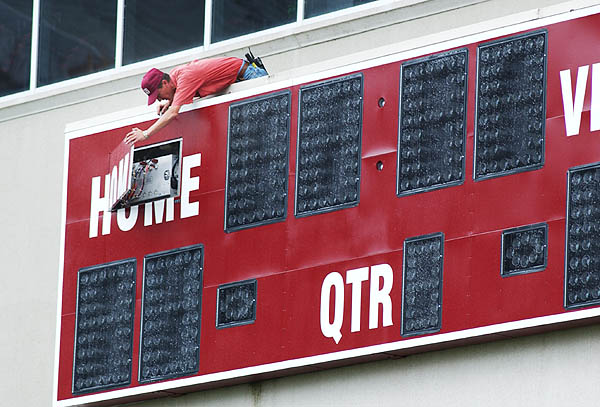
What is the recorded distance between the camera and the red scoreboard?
11.1 m

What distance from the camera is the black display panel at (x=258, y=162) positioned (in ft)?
40.5

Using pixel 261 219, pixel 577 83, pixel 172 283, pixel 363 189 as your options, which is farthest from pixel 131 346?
pixel 577 83

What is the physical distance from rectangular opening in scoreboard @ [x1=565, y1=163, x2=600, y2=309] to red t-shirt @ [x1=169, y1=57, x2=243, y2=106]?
3.16 meters

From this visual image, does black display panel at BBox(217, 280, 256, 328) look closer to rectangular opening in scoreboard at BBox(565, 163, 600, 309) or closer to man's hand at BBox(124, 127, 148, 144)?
man's hand at BBox(124, 127, 148, 144)

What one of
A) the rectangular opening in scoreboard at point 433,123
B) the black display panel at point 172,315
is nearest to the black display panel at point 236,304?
the black display panel at point 172,315

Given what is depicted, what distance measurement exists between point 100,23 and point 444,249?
4.77 m

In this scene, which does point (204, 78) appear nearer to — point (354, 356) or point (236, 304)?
point (236, 304)

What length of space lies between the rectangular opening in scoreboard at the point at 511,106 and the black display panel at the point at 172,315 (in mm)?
2431

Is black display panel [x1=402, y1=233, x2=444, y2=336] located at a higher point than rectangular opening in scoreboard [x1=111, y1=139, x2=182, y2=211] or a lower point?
lower

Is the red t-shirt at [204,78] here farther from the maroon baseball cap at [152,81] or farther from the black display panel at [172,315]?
the black display panel at [172,315]

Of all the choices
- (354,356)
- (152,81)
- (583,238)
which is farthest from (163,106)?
(583,238)

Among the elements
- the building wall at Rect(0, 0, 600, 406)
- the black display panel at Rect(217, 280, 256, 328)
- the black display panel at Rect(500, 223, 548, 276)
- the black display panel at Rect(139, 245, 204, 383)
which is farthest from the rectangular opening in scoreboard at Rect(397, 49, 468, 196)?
the black display panel at Rect(139, 245, 204, 383)

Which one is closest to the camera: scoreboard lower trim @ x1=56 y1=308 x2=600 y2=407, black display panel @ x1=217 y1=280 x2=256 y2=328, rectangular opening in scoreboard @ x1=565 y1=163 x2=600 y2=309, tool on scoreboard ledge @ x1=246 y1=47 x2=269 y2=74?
rectangular opening in scoreboard @ x1=565 y1=163 x2=600 y2=309

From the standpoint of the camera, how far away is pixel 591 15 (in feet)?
36.5
